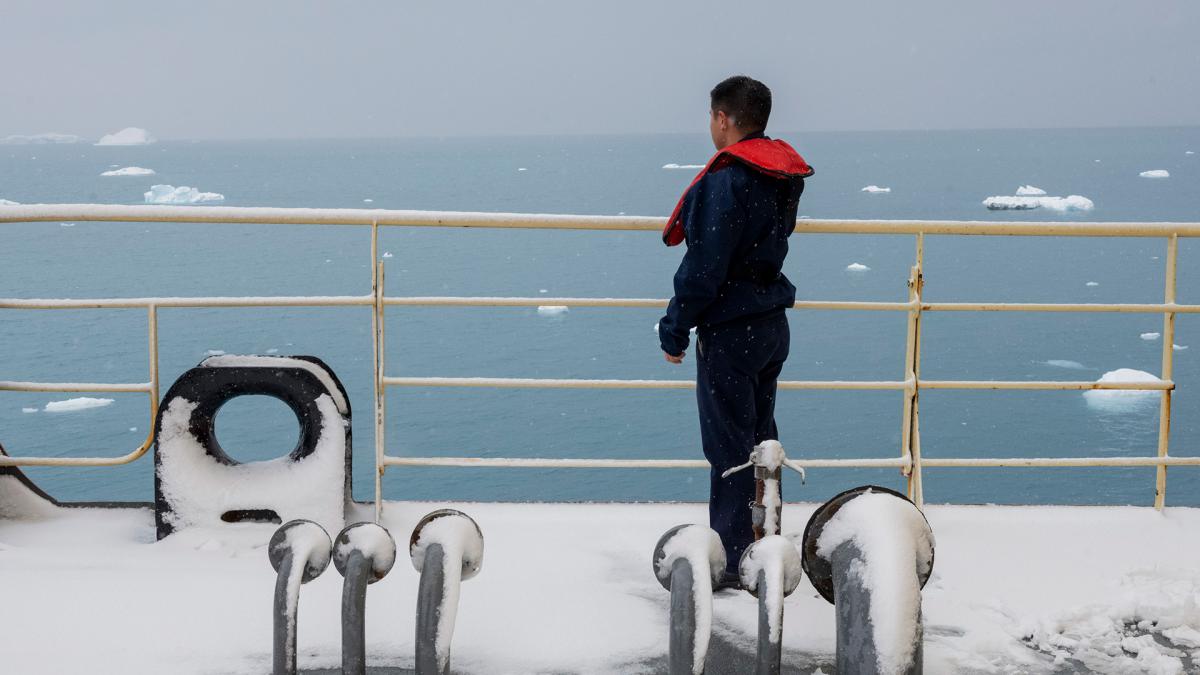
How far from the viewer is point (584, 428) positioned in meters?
33.2

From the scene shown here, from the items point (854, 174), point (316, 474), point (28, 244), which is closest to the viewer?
point (316, 474)

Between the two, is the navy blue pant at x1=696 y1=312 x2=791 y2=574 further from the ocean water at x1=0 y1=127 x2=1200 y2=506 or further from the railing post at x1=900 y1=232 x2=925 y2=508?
the ocean water at x1=0 y1=127 x2=1200 y2=506

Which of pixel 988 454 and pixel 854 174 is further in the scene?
pixel 854 174

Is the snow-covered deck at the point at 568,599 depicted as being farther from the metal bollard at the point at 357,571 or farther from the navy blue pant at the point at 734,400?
the metal bollard at the point at 357,571

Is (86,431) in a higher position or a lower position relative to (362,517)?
lower

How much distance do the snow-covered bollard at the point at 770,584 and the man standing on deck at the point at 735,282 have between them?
0.96 meters

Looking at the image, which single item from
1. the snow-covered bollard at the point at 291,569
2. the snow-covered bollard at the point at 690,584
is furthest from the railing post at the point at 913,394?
the snow-covered bollard at the point at 291,569

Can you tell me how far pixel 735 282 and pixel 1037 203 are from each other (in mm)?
53855

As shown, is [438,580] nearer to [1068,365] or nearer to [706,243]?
[706,243]

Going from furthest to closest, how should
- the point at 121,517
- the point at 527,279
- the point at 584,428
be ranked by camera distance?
1. the point at 527,279
2. the point at 584,428
3. the point at 121,517

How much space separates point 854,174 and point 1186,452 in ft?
270

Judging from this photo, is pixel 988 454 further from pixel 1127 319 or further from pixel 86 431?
pixel 86 431

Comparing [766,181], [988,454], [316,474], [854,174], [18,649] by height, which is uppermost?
[854,174]

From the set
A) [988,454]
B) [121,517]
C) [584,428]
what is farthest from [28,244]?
[121,517]
